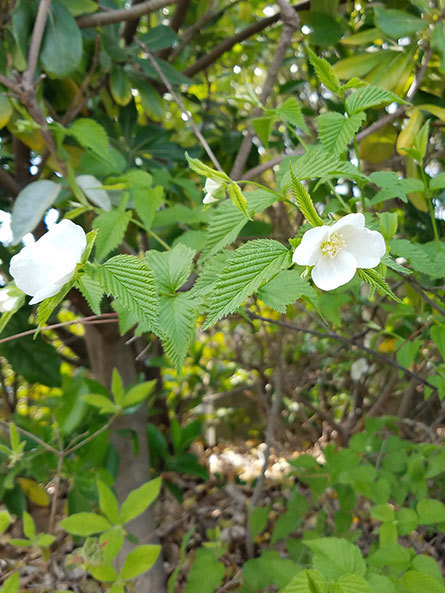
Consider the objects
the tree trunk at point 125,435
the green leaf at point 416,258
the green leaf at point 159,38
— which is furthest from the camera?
the tree trunk at point 125,435

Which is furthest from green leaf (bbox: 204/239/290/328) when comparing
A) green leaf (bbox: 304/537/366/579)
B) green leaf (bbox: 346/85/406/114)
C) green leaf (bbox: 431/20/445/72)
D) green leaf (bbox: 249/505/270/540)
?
green leaf (bbox: 249/505/270/540)

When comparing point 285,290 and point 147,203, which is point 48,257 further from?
point 147,203

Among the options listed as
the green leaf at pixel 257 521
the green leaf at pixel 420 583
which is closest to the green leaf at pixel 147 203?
the green leaf at pixel 420 583

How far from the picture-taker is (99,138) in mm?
932

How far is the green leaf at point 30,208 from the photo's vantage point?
96 cm

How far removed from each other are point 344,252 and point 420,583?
0.56 meters

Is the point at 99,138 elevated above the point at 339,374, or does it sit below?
above

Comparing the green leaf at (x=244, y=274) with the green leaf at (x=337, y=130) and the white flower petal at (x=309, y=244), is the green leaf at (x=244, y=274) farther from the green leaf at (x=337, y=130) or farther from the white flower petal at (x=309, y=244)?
the green leaf at (x=337, y=130)

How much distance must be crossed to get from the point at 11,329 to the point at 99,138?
1.36 ft

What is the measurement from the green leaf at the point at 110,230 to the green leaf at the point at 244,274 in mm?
331

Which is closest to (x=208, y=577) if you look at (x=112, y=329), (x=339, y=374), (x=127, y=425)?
(x=127, y=425)

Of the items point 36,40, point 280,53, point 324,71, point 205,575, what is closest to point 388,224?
point 324,71

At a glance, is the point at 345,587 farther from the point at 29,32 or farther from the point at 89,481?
the point at 29,32

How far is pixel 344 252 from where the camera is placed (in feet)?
1.55
